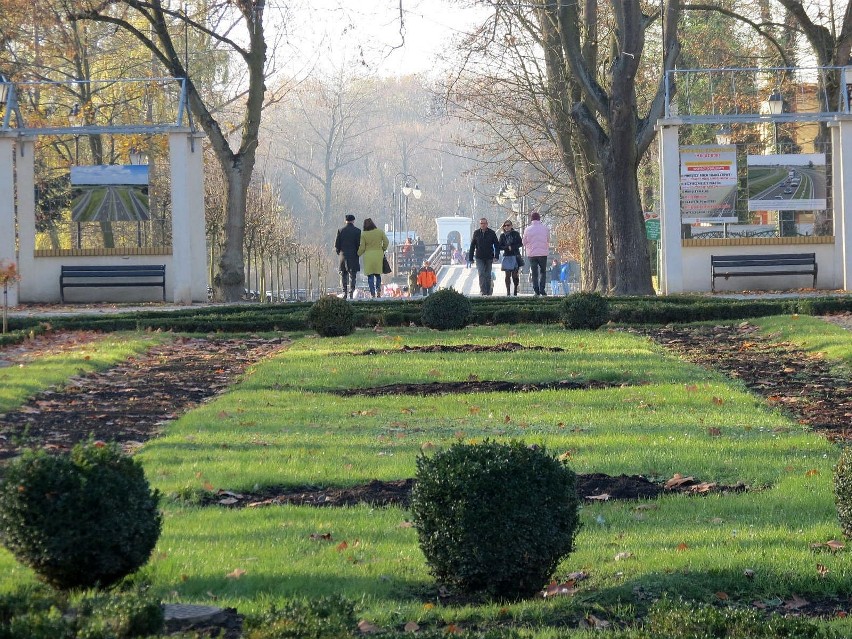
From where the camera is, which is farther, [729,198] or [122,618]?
[729,198]

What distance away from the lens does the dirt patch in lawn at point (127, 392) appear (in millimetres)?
10211

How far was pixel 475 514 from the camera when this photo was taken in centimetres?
544

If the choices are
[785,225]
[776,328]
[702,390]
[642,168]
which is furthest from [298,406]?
[642,168]

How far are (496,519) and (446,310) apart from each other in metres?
13.3

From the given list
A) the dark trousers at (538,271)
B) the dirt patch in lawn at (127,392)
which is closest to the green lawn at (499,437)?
the dirt patch in lawn at (127,392)

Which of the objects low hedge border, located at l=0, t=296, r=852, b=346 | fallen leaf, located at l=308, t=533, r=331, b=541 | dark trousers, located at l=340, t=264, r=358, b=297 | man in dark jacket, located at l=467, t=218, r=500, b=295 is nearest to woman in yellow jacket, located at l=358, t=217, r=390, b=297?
dark trousers, located at l=340, t=264, r=358, b=297

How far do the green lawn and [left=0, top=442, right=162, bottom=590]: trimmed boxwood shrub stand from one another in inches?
10.9

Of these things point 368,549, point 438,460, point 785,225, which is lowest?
point 368,549

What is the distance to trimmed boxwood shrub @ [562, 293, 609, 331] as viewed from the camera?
18469mm

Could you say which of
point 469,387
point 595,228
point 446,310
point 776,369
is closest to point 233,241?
point 595,228

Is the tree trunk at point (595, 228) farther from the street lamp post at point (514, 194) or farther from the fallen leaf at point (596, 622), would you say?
the fallen leaf at point (596, 622)

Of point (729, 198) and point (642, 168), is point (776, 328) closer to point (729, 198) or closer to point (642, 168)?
point (729, 198)

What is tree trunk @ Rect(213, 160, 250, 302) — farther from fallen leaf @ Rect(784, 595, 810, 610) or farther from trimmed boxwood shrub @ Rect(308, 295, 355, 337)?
fallen leaf @ Rect(784, 595, 810, 610)

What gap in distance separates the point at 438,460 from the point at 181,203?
71.2 feet
